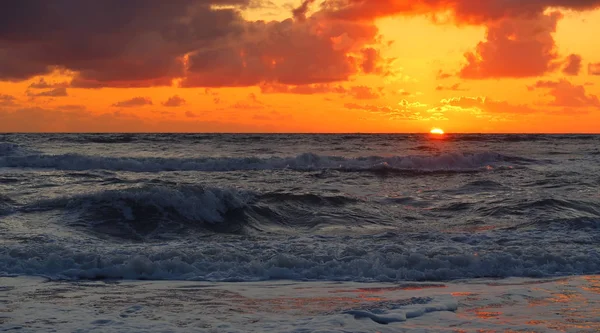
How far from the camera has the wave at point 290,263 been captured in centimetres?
973

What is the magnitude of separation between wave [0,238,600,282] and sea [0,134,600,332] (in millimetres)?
33

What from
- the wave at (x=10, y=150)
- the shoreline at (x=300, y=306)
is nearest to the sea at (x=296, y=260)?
the shoreline at (x=300, y=306)

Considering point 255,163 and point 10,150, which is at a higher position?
point 10,150

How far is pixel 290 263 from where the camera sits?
33.3ft

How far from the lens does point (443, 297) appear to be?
818cm


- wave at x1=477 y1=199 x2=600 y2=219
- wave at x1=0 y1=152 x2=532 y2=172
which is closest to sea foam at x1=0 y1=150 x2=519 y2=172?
wave at x1=0 y1=152 x2=532 y2=172

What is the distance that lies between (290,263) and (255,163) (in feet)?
87.8

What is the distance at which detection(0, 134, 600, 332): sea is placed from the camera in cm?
719

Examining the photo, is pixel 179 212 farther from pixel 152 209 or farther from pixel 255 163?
pixel 255 163

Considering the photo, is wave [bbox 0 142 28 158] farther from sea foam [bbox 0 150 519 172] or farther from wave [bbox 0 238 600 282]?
wave [bbox 0 238 600 282]

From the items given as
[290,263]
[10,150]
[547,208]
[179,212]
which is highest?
[10,150]

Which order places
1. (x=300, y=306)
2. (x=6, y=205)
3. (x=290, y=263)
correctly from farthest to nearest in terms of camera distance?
(x=6, y=205), (x=290, y=263), (x=300, y=306)

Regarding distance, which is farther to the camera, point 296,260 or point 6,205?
point 6,205

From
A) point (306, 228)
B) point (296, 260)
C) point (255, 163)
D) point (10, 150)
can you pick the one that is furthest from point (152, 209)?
point (10, 150)
